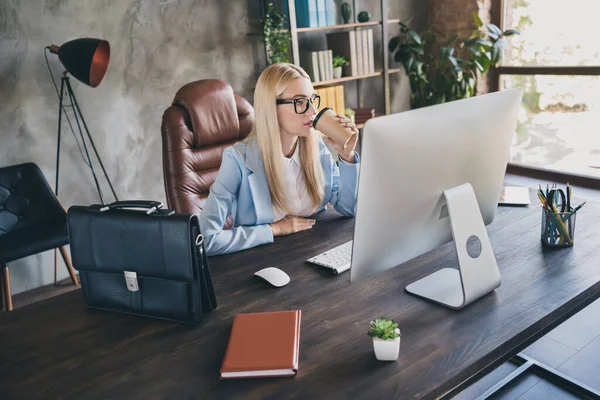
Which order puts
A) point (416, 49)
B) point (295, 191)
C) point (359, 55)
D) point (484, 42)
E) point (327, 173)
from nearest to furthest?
point (295, 191), point (327, 173), point (359, 55), point (484, 42), point (416, 49)

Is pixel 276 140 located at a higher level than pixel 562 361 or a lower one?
higher

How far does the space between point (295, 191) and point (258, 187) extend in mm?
160

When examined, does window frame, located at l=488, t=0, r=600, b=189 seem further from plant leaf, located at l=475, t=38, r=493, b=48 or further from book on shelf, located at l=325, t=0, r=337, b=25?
book on shelf, located at l=325, t=0, r=337, b=25

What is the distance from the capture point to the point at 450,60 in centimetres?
433

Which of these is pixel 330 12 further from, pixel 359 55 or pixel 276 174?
pixel 276 174

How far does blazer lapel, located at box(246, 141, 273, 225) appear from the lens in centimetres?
184

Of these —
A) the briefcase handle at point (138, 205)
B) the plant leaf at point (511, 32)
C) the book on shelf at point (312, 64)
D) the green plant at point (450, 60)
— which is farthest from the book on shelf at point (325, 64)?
the briefcase handle at point (138, 205)

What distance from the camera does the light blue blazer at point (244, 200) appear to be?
1.70 meters

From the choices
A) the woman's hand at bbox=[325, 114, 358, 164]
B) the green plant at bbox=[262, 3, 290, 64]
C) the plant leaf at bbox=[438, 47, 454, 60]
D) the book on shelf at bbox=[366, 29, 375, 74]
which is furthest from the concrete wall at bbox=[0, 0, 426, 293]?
the woman's hand at bbox=[325, 114, 358, 164]

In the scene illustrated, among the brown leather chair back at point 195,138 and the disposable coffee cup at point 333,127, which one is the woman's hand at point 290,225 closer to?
the disposable coffee cup at point 333,127

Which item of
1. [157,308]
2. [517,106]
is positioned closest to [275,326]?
[157,308]

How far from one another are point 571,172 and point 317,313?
3.88 metres

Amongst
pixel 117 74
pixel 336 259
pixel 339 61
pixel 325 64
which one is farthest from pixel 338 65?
pixel 336 259

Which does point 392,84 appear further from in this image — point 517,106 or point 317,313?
point 317,313
